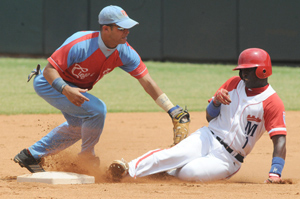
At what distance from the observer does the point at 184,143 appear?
451cm

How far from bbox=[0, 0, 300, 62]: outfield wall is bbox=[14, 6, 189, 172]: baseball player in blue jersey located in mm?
11231

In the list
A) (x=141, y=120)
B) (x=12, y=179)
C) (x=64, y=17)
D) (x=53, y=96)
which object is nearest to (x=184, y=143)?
(x=53, y=96)

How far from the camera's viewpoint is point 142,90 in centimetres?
1184

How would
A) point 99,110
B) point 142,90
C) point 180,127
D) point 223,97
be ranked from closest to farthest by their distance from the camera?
point 223,97 < point 99,110 < point 180,127 < point 142,90

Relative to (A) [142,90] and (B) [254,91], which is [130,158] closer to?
(B) [254,91]

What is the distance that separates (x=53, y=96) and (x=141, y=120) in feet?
12.4

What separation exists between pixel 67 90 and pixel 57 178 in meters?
0.77

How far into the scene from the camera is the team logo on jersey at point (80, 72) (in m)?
4.67

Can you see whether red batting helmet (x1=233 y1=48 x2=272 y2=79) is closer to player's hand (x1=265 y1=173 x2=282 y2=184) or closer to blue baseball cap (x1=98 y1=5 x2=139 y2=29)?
player's hand (x1=265 y1=173 x2=282 y2=184)

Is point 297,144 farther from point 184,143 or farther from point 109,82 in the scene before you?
point 109,82

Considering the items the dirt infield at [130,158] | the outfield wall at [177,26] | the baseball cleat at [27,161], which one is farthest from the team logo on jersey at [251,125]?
the outfield wall at [177,26]

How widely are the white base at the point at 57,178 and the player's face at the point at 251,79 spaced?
1.63 meters

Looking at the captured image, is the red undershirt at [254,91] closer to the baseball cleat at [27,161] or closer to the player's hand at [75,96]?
the player's hand at [75,96]

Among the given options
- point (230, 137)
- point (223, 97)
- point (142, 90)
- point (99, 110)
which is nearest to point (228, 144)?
point (230, 137)
